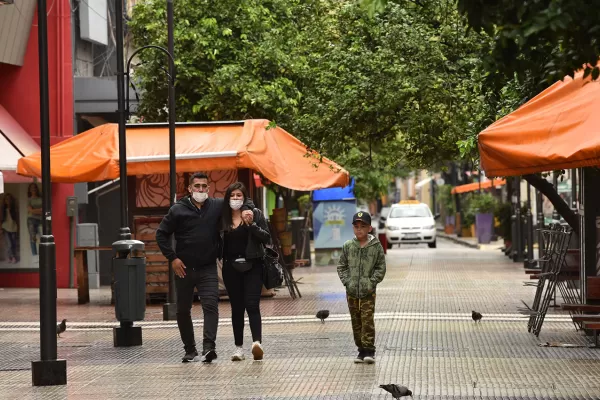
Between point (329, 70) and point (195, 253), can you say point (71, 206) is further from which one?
point (195, 253)

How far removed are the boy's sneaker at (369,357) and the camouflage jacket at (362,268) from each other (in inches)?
20.8

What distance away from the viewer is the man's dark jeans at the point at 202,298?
1248 centimetres

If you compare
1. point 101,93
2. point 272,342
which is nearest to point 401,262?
point 101,93

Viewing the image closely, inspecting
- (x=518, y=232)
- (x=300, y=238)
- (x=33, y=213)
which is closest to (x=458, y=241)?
(x=518, y=232)

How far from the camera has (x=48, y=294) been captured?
1091 cm

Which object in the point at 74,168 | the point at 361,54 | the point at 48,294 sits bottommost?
the point at 48,294

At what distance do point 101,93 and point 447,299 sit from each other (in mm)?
11080

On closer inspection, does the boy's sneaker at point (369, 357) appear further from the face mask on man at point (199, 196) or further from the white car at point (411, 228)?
the white car at point (411, 228)

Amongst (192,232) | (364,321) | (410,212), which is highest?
(410,212)

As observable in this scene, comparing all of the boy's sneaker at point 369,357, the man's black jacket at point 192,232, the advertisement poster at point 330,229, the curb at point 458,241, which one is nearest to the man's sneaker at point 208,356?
the man's black jacket at point 192,232

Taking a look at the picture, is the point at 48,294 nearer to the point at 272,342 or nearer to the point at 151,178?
the point at 272,342

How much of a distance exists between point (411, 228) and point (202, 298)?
33.9m

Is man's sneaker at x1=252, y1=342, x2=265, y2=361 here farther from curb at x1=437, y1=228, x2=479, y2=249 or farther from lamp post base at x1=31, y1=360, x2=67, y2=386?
curb at x1=437, y1=228, x2=479, y2=249

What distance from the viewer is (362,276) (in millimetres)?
12289
